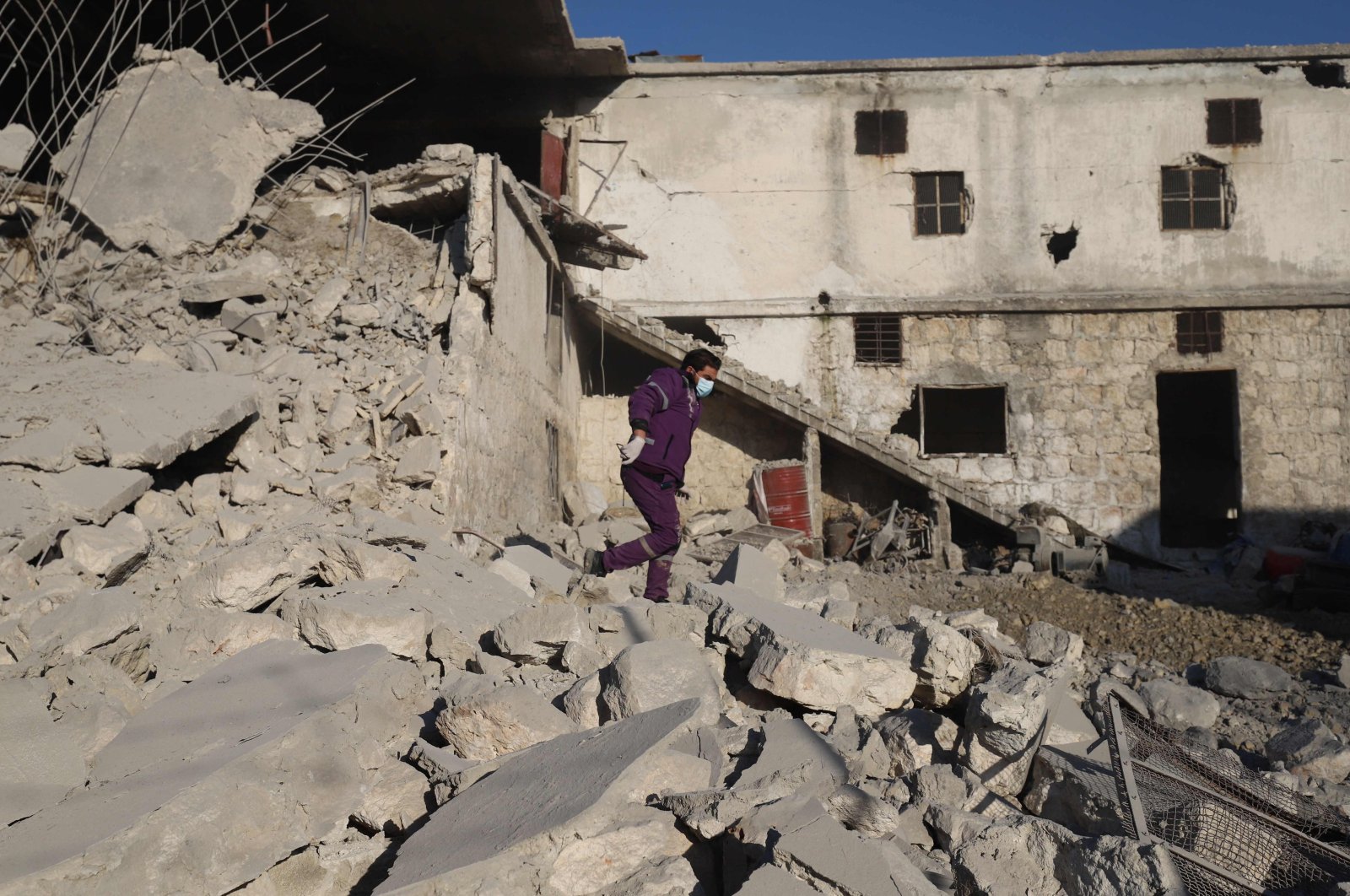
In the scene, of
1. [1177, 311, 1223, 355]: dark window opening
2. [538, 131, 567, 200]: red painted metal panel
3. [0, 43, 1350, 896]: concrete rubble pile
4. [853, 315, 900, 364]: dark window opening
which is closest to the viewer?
[0, 43, 1350, 896]: concrete rubble pile

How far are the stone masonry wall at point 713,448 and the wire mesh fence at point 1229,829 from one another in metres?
10.7

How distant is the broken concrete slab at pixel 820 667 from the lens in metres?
4.53

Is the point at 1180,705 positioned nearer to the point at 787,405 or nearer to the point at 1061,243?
the point at 787,405

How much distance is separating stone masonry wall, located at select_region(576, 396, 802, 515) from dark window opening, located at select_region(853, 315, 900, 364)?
5.52ft

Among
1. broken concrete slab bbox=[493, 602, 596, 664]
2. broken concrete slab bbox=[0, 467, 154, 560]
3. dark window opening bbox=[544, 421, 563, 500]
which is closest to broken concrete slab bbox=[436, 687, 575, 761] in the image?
broken concrete slab bbox=[493, 602, 596, 664]

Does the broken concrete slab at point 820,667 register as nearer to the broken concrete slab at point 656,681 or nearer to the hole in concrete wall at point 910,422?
the broken concrete slab at point 656,681

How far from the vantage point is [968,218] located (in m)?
15.1

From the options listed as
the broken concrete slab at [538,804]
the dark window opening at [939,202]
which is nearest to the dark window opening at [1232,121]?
the dark window opening at [939,202]

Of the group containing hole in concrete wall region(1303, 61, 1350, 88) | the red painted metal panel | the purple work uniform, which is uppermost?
hole in concrete wall region(1303, 61, 1350, 88)

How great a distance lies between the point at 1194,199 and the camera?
15047mm

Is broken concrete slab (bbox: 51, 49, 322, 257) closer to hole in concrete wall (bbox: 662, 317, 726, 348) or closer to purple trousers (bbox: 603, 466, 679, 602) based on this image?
purple trousers (bbox: 603, 466, 679, 602)

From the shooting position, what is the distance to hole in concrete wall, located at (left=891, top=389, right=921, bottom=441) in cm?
1489

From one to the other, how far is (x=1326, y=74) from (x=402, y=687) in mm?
16581

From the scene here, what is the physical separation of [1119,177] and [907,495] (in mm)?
5718
